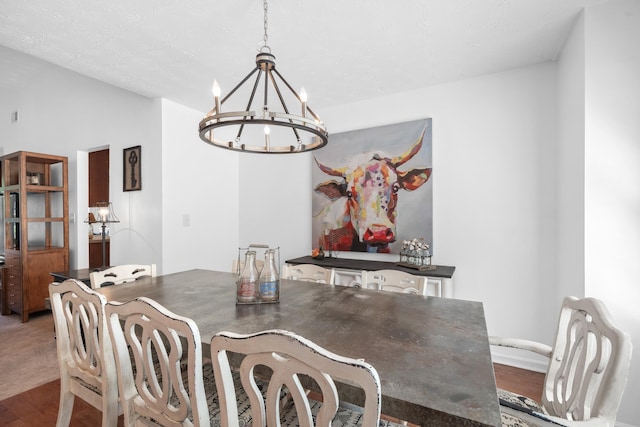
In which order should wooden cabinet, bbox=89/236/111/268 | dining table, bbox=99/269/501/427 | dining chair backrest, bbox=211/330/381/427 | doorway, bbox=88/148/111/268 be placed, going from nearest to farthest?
1. dining chair backrest, bbox=211/330/381/427
2. dining table, bbox=99/269/501/427
3. wooden cabinet, bbox=89/236/111/268
4. doorway, bbox=88/148/111/268

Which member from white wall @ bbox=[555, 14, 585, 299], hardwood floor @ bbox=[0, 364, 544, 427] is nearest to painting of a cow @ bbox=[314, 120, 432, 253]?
white wall @ bbox=[555, 14, 585, 299]

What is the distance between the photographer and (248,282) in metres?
1.55

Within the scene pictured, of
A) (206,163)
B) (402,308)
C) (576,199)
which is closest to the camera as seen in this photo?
(402,308)

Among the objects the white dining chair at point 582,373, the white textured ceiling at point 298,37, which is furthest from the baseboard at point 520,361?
the white textured ceiling at point 298,37

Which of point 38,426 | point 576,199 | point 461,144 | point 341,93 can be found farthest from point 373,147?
point 38,426

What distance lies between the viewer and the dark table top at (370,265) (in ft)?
8.16

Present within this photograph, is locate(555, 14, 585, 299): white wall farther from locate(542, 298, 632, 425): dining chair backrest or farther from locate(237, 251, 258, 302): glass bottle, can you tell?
locate(237, 251, 258, 302): glass bottle

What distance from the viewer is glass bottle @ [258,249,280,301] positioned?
5.11 ft

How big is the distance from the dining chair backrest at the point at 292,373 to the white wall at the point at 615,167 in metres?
1.86

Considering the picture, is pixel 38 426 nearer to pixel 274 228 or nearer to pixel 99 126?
pixel 274 228

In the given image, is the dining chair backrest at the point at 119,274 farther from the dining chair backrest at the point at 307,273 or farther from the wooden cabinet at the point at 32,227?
the wooden cabinet at the point at 32,227

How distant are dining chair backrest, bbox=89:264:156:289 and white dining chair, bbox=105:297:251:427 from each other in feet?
3.53

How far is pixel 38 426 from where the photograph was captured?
181 cm

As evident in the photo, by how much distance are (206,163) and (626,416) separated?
4.04 m
